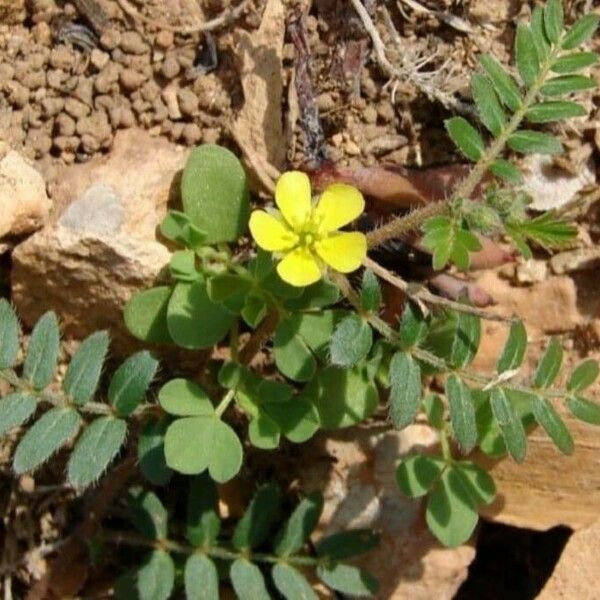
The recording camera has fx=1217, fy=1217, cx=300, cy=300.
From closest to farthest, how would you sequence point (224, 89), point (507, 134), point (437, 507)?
point (507, 134), point (437, 507), point (224, 89)

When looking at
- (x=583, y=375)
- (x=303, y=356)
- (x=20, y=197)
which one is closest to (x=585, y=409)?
(x=583, y=375)

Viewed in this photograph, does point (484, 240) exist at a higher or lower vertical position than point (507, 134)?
lower

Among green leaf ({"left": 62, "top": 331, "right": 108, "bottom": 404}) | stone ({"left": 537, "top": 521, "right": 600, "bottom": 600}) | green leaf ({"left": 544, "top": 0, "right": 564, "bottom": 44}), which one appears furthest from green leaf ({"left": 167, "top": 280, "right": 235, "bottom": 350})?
stone ({"left": 537, "top": 521, "right": 600, "bottom": 600})

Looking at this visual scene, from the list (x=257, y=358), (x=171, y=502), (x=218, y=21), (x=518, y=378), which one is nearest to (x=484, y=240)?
(x=518, y=378)

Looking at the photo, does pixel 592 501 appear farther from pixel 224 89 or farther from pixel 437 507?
pixel 224 89

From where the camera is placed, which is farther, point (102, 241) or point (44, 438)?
point (102, 241)

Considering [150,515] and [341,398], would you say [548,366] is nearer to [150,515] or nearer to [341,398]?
[341,398]
